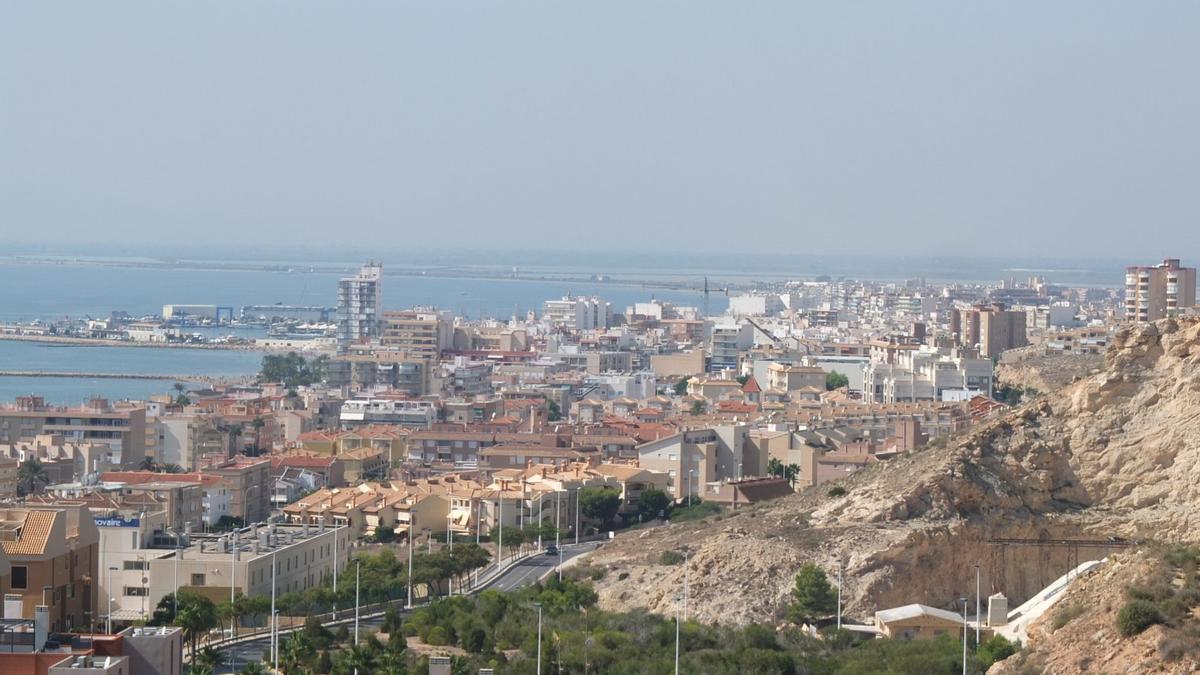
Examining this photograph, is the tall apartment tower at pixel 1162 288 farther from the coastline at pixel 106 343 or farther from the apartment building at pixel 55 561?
the apartment building at pixel 55 561

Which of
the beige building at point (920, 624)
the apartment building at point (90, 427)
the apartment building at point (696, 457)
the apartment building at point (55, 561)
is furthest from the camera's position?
the apartment building at point (90, 427)

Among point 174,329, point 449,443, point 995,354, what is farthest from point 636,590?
point 174,329

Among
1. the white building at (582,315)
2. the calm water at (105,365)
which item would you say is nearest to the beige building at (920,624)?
the calm water at (105,365)

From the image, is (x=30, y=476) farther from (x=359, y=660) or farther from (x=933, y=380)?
(x=933, y=380)

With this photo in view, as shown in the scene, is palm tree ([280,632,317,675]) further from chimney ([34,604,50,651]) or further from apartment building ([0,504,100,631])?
chimney ([34,604,50,651])

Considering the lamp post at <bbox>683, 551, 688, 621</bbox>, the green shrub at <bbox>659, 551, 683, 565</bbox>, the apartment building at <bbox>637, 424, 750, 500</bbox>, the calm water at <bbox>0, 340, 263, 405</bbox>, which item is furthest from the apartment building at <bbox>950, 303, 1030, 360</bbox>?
the lamp post at <bbox>683, 551, 688, 621</bbox>

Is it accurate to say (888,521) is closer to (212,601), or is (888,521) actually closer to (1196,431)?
(1196,431)
